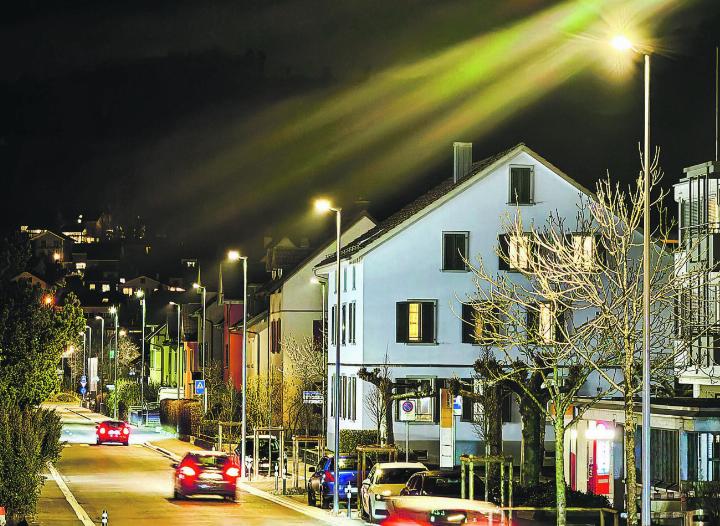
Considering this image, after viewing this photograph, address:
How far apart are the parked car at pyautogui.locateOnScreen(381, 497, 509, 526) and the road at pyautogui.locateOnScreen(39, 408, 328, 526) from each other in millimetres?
6908

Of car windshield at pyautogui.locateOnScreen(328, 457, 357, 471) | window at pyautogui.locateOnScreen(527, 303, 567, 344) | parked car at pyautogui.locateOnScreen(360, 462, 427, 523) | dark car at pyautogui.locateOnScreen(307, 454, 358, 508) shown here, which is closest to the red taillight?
dark car at pyautogui.locateOnScreen(307, 454, 358, 508)

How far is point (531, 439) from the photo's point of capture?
124 feet

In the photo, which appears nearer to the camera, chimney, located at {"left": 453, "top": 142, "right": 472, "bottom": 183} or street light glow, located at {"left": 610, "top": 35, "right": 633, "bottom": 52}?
street light glow, located at {"left": 610, "top": 35, "right": 633, "bottom": 52}

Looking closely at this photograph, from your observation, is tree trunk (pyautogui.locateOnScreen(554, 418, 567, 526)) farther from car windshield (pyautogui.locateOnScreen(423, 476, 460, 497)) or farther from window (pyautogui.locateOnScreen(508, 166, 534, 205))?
window (pyautogui.locateOnScreen(508, 166, 534, 205))

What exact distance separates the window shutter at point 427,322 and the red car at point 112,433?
72.9ft

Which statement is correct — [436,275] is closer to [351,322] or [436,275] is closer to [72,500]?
[351,322]

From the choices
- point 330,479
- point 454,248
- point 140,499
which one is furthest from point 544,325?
point 454,248

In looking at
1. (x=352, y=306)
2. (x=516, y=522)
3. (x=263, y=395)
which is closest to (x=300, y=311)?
(x=263, y=395)

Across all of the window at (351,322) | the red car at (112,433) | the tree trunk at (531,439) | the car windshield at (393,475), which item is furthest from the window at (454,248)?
the car windshield at (393,475)

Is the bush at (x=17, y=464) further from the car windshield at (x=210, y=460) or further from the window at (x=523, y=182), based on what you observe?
the window at (x=523, y=182)

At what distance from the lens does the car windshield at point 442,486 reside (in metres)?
34.2

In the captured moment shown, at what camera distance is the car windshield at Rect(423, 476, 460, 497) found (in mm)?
34250

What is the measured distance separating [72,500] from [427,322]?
2222cm

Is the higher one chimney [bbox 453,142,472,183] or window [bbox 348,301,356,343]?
chimney [bbox 453,142,472,183]
